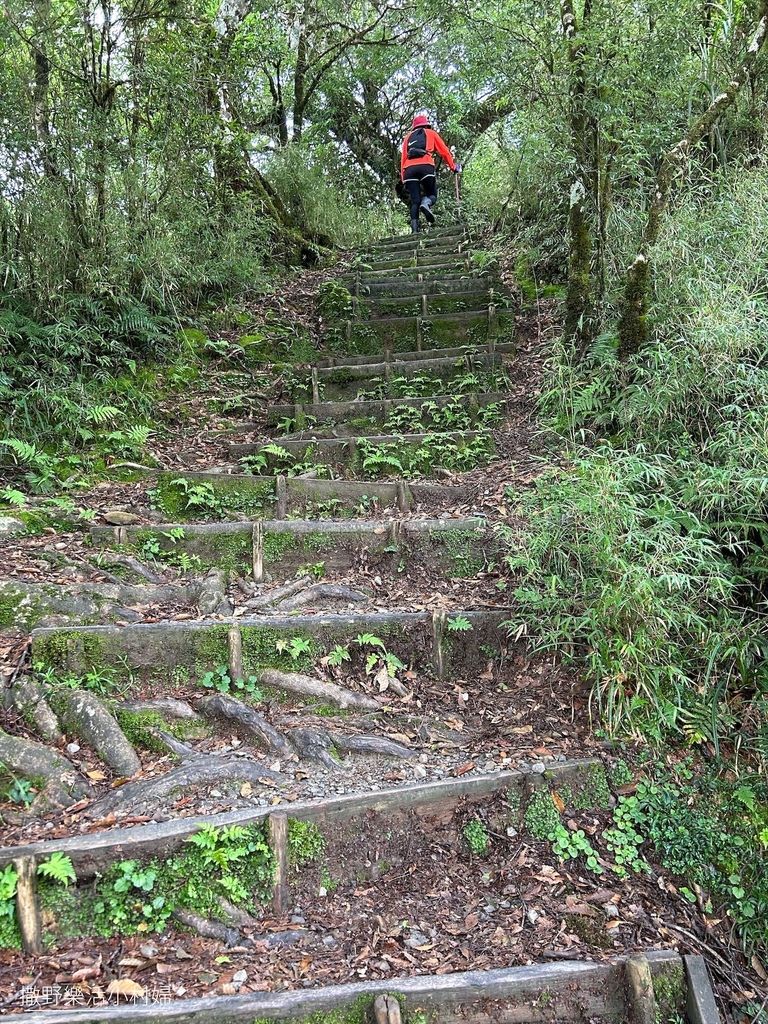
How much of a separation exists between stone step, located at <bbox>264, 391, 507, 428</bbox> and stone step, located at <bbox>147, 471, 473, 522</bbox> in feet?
3.93

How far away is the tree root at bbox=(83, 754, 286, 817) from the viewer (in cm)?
279

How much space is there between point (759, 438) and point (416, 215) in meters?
8.90

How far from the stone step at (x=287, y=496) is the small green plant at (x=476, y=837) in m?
2.42

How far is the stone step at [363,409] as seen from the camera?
591 cm

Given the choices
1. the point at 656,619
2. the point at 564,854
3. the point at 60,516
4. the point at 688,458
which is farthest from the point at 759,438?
the point at 60,516

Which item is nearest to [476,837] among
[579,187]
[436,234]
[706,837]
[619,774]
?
[619,774]

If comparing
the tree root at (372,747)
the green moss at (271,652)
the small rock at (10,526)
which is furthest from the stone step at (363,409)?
the tree root at (372,747)

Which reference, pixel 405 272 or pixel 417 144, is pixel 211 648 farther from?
pixel 417 144

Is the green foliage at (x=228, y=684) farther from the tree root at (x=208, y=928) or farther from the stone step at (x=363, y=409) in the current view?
the stone step at (x=363, y=409)

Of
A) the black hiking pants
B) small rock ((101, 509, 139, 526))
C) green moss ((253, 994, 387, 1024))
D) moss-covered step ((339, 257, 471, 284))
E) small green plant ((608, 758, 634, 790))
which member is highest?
the black hiking pants

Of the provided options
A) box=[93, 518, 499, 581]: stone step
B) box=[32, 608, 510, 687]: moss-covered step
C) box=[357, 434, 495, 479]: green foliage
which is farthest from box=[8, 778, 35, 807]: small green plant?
box=[357, 434, 495, 479]: green foliage

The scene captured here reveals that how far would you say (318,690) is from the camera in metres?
3.51

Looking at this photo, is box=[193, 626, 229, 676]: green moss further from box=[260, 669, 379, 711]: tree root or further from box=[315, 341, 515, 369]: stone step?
box=[315, 341, 515, 369]: stone step

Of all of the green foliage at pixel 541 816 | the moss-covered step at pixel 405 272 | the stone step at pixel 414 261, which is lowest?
the green foliage at pixel 541 816
